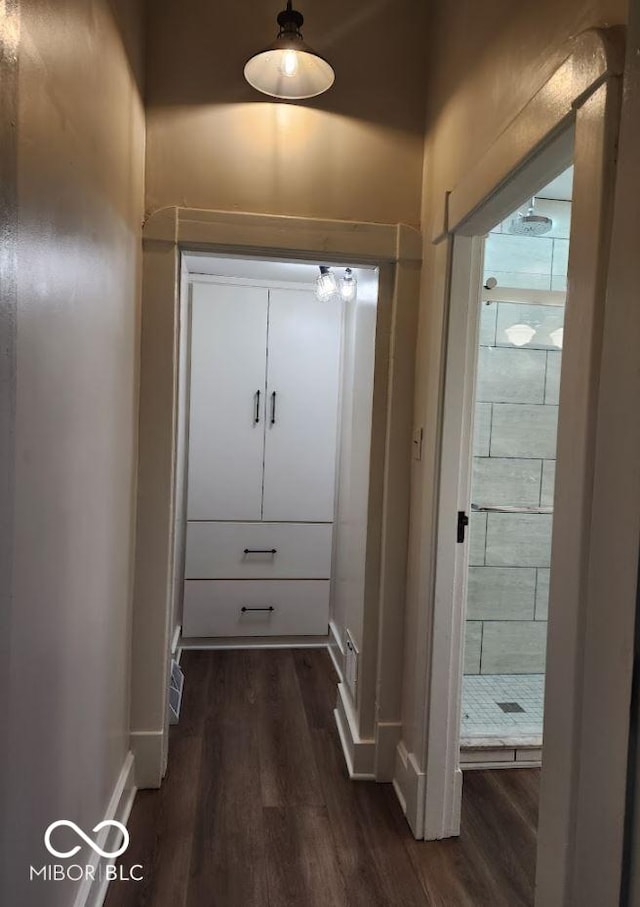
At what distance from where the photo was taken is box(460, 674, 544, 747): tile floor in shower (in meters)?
2.29

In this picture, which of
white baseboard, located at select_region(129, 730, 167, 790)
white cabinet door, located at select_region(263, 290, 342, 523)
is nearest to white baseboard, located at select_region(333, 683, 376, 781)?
white baseboard, located at select_region(129, 730, 167, 790)

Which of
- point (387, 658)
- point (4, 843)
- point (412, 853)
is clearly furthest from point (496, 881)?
point (4, 843)

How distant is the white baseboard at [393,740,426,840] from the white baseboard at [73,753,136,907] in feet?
3.04

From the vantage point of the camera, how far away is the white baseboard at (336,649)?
116 inches

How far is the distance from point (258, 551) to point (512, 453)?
4.98ft

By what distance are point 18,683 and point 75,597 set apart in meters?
0.34

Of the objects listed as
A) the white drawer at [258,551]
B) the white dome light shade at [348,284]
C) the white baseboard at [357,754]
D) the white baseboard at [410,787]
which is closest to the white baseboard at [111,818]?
the white baseboard at [357,754]

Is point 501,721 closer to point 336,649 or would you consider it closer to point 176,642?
point 336,649

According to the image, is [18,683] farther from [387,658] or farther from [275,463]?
[275,463]

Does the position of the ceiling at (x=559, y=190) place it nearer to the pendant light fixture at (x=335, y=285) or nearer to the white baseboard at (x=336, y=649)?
the pendant light fixture at (x=335, y=285)

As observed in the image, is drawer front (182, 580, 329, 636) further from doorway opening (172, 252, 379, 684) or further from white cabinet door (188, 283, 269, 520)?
white cabinet door (188, 283, 269, 520)

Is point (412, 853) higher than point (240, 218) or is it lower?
lower

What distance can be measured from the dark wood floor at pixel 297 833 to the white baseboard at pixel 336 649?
42 cm

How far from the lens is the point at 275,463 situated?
3.31m
